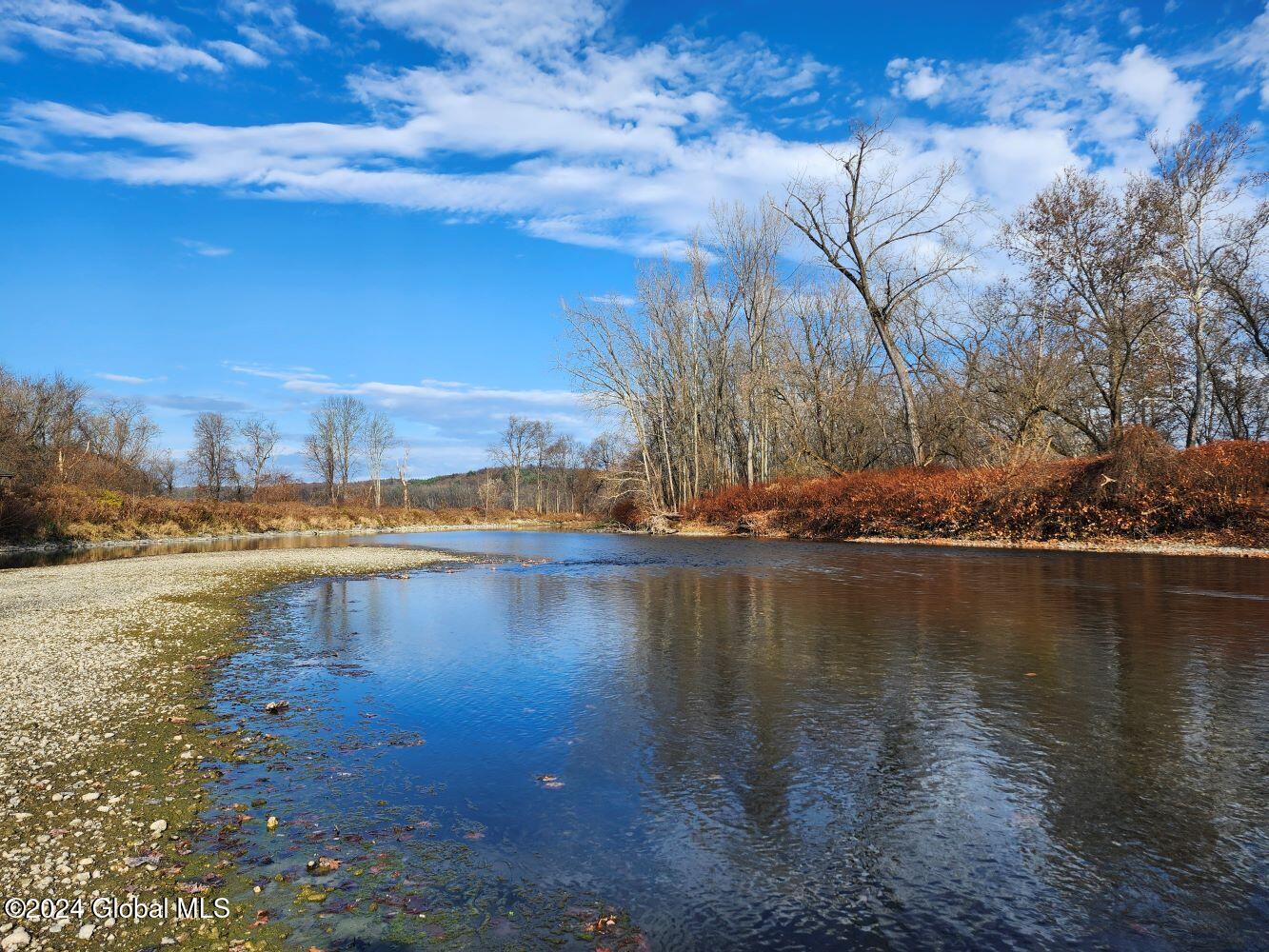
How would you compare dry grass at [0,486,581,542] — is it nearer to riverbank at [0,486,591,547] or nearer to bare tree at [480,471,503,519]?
riverbank at [0,486,591,547]

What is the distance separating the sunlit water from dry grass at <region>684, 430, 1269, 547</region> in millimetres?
12039

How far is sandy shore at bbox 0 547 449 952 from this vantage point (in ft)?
9.83

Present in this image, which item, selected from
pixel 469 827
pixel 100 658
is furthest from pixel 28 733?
pixel 469 827

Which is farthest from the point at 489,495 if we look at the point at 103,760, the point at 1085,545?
the point at 103,760

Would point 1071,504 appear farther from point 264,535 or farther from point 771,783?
point 264,535

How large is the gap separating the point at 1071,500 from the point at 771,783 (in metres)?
22.9

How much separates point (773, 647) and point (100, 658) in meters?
A: 7.58

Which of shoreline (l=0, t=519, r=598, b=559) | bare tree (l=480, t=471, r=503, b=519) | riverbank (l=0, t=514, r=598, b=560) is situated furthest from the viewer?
bare tree (l=480, t=471, r=503, b=519)

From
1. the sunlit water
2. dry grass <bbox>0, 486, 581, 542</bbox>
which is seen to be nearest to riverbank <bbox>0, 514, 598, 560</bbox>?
dry grass <bbox>0, 486, 581, 542</bbox>

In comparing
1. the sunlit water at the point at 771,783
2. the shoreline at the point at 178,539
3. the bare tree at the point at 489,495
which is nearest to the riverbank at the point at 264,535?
the shoreline at the point at 178,539

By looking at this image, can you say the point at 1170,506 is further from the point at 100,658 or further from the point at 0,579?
the point at 0,579

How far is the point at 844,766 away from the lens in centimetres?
470

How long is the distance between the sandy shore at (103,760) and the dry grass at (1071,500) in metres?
23.8

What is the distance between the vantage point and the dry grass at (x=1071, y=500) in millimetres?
19281
